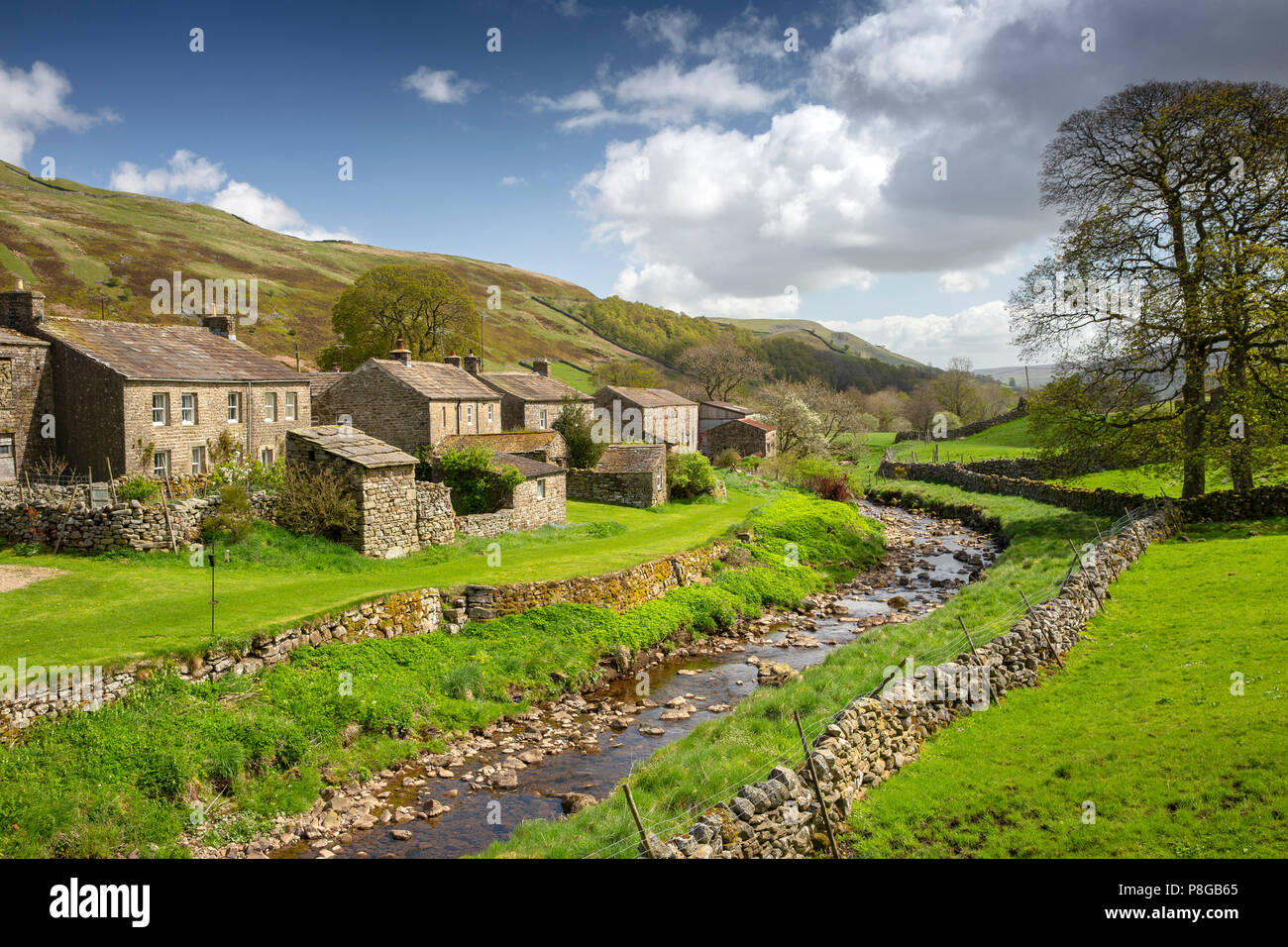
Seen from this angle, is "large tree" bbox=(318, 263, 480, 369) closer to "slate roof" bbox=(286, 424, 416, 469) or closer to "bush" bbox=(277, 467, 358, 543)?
"slate roof" bbox=(286, 424, 416, 469)

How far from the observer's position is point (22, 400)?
2847 centimetres

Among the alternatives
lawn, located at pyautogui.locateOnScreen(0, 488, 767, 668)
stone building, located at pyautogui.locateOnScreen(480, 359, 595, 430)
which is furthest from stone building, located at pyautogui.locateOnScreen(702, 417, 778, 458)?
lawn, located at pyautogui.locateOnScreen(0, 488, 767, 668)

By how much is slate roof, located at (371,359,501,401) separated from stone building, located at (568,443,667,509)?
769 centimetres

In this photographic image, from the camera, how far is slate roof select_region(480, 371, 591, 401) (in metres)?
51.5

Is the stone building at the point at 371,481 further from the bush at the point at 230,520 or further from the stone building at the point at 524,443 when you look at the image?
the stone building at the point at 524,443

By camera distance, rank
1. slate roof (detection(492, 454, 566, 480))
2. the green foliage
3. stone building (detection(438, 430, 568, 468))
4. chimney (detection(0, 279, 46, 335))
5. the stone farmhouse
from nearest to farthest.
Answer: the stone farmhouse, chimney (detection(0, 279, 46, 335)), slate roof (detection(492, 454, 566, 480)), stone building (detection(438, 430, 568, 468)), the green foliage

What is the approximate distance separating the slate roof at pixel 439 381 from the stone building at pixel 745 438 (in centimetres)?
2759

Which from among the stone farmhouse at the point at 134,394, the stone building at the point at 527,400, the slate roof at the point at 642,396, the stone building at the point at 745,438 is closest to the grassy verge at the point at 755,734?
the stone farmhouse at the point at 134,394

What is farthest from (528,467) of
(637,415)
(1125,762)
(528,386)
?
(1125,762)

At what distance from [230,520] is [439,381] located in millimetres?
21164

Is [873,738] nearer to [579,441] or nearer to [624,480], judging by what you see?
[624,480]

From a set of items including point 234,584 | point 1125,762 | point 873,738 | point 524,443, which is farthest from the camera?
point 524,443
